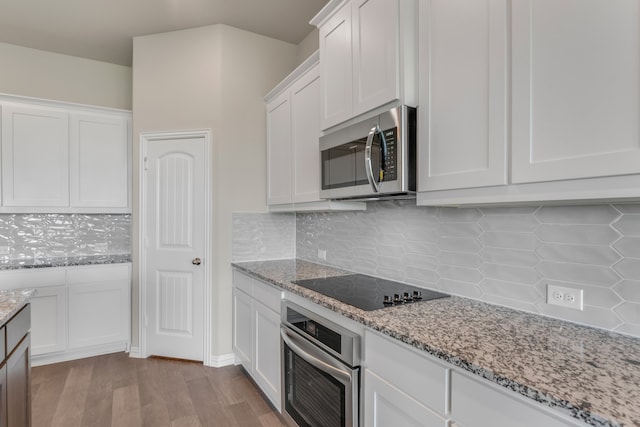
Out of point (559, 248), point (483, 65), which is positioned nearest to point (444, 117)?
point (483, 65)

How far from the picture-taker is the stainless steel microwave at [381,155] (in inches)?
57.9

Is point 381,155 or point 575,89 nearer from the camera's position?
point 575,89

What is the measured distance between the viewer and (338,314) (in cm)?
156

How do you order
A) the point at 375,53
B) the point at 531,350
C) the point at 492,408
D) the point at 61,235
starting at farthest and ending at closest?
the point at 61,235 < the point at 375,53 < the point at 531,350 < the point at 492,408

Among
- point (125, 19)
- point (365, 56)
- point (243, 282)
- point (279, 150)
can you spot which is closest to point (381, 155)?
point (365, 56)

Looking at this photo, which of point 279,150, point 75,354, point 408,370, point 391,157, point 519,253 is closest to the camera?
point 408,370

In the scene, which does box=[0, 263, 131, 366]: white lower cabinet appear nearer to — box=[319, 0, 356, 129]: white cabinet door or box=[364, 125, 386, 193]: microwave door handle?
box=[319, 0, 356, 129]: white cabinet door

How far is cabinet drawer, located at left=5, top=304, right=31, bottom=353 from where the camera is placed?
1414 mm

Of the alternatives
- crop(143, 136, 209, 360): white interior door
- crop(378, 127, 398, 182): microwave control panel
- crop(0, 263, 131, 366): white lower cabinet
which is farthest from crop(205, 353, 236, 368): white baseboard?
crop(378, 127, 398, 182): microwave control panel

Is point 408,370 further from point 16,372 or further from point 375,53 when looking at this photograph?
point 16,372

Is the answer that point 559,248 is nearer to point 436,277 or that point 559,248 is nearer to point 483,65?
point 436,277

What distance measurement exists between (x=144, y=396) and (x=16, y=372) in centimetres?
112

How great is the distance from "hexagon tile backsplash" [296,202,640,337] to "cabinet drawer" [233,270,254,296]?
3.02ft

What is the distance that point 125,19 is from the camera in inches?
114
